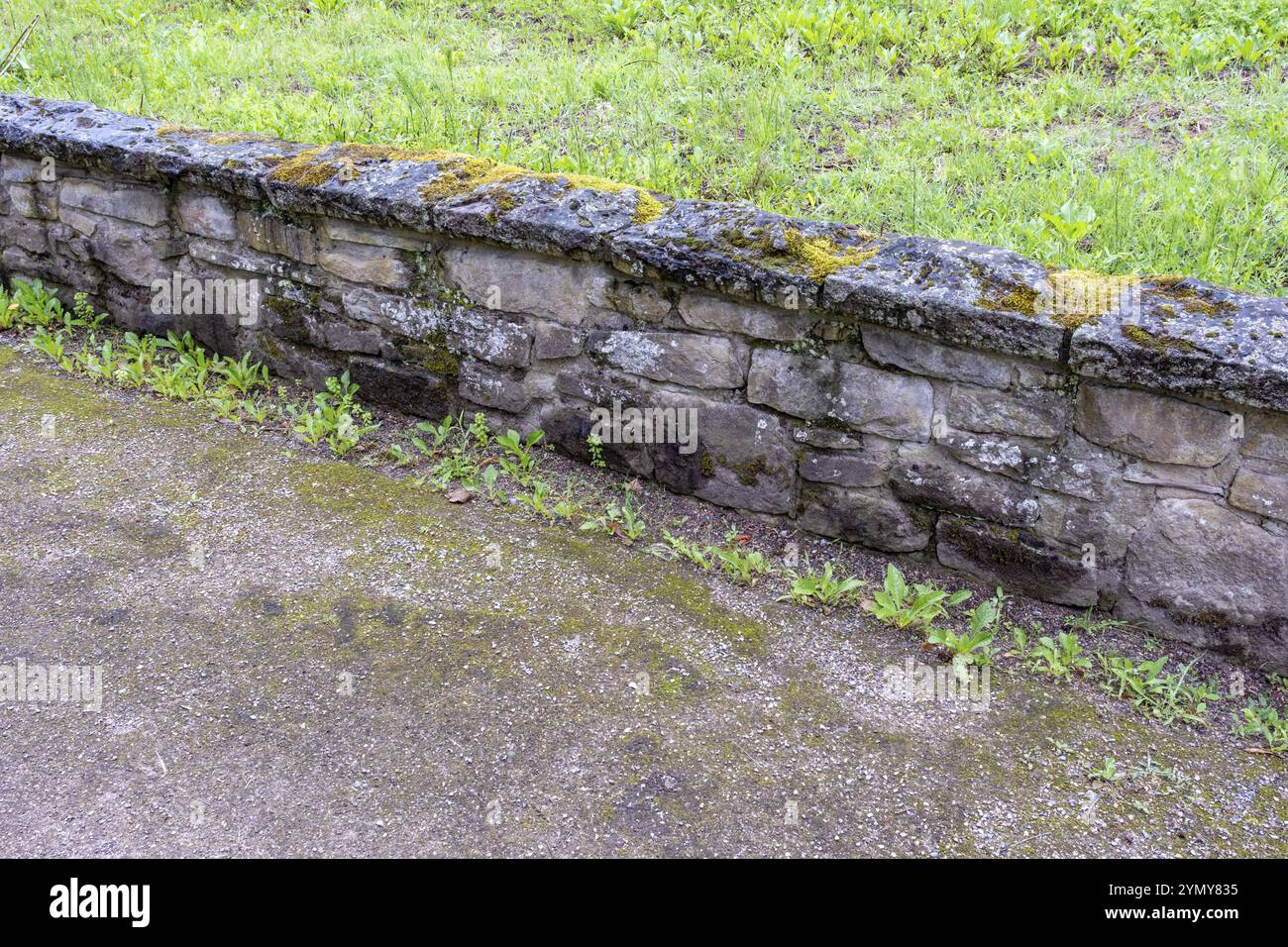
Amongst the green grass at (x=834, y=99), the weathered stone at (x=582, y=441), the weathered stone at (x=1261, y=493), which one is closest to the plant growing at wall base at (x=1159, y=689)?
the weathered stone at (x=1261, y=493)

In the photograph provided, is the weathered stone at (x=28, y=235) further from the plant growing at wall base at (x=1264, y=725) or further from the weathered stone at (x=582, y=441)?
the plant growing at wall base at (x=1264, y=725)

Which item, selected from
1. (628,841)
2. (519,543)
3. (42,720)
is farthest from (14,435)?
(628,841)

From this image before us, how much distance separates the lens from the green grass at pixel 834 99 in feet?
12.0

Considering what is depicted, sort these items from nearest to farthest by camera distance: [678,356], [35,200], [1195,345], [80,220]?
[1195,345] < [678,356] < [80,220] < [35,200]

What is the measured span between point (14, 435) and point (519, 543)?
2069 millimetres

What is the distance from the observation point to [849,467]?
10.6 ft

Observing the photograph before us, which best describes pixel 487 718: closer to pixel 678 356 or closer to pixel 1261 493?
pixel 678 356

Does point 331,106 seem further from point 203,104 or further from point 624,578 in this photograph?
point 624,578

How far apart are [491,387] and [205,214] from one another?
1.45 m

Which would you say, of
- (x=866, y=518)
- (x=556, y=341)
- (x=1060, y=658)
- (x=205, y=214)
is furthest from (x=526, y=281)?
(x=1060, y=658)

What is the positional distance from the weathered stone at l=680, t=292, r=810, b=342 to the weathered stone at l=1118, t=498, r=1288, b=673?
3.76 feet

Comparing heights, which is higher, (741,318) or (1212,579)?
(741,318)

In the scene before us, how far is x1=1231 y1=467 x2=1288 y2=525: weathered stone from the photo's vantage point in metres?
2.67

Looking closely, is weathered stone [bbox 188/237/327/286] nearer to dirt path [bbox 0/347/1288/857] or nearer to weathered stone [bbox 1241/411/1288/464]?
dirt path [bbox 0/347/1288/857]
